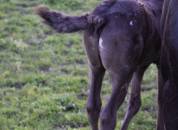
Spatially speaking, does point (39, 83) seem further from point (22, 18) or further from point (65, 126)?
point (22, 18)

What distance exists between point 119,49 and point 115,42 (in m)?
0.09

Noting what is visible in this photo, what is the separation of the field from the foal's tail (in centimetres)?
153

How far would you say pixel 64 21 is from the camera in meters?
5.35

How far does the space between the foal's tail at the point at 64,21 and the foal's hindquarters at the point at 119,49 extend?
12cm

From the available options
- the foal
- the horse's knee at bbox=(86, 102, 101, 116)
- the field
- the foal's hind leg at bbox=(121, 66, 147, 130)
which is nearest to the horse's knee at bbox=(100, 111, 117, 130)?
the foal

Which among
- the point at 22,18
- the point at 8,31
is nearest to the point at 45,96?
the point at 8,31

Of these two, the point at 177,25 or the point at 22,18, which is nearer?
the point at 177,25

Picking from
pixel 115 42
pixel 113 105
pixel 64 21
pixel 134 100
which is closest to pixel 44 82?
pixel 134 100

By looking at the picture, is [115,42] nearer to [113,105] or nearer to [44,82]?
[113,105]

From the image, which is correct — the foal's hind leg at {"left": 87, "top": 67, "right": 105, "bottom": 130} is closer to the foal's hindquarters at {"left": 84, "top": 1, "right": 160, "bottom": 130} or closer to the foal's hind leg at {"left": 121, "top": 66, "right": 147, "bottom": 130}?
the foal's hindquarters at {"left": 84, "top": 1, "right": 160, "bottom": 130}

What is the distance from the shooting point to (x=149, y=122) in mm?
6797

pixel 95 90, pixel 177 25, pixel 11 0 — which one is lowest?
pixel 11 0

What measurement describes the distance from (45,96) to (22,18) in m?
3.96

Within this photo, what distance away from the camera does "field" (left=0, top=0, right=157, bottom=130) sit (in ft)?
22.2
